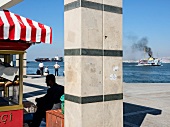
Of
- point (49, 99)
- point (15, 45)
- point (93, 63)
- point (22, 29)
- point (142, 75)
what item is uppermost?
point (22, 29)

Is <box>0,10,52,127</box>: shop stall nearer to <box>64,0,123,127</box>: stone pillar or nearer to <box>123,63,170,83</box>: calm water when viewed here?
<box>64,0,123,127</box>: stone pillar

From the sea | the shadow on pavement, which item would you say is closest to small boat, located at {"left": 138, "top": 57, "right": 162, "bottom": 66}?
the sea

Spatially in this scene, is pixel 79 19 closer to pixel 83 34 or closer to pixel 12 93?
pixel 83 34

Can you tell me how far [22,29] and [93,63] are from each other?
1342 mm

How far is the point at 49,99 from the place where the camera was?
5461 millimetres

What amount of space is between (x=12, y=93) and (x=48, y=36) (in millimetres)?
1431

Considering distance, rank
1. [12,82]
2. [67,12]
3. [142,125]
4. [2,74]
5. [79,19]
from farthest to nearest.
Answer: [142,125]
[12,82]
[2,74]
[67,12]
[79,19]

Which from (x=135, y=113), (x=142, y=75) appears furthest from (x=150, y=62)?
(x=135, y=113)

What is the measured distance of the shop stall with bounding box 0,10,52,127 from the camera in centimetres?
430

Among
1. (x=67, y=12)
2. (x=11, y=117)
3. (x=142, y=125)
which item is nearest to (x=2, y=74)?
(x=11, y=117)

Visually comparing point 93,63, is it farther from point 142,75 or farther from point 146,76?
point 142,75

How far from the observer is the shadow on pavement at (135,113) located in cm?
673

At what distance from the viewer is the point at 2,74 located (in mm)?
4738

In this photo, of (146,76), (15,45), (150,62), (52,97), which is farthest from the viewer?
(150,62)
